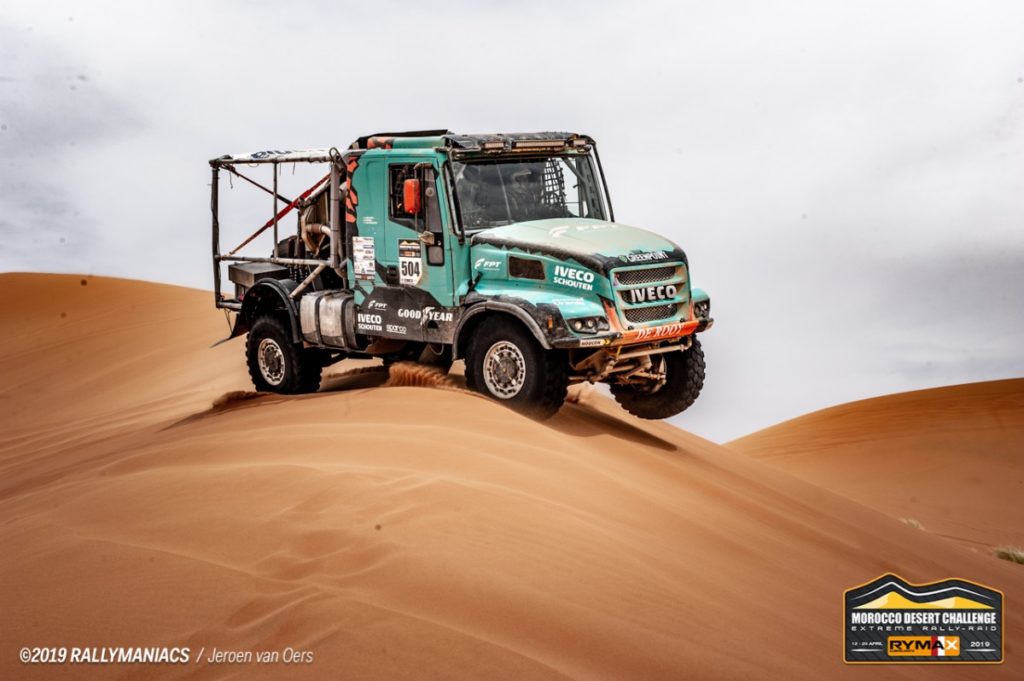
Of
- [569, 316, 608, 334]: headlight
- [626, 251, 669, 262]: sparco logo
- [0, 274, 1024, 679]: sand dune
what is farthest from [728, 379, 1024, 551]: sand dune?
[569, 316, 608, 334]: headlight

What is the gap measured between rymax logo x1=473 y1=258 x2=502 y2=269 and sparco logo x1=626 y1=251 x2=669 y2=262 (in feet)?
4.39

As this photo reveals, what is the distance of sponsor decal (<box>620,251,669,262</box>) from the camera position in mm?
11172

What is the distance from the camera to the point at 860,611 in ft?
A: 24.4

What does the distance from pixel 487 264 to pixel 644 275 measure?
1.63m

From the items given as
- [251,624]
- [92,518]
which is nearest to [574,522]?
[251,624]

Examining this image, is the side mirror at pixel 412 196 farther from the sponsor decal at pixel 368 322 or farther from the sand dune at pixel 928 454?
the sand dune at pixel 928 454

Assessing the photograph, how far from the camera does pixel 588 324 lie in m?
10.8

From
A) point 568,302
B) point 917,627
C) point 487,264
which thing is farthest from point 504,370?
point 917,627

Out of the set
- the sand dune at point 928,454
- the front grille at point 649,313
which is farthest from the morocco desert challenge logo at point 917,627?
the sand dune at point 928,454

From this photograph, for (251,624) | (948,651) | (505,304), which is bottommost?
(948,651)

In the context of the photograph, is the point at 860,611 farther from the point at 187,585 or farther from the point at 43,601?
the point at 43,601

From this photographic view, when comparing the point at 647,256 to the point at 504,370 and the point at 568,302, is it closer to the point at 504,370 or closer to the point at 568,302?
the point at 568,302

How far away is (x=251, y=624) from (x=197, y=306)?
20.2 m

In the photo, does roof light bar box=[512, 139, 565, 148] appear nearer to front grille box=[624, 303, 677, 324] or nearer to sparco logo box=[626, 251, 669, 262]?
sparco logo box=[626, 251, 669, 262]
